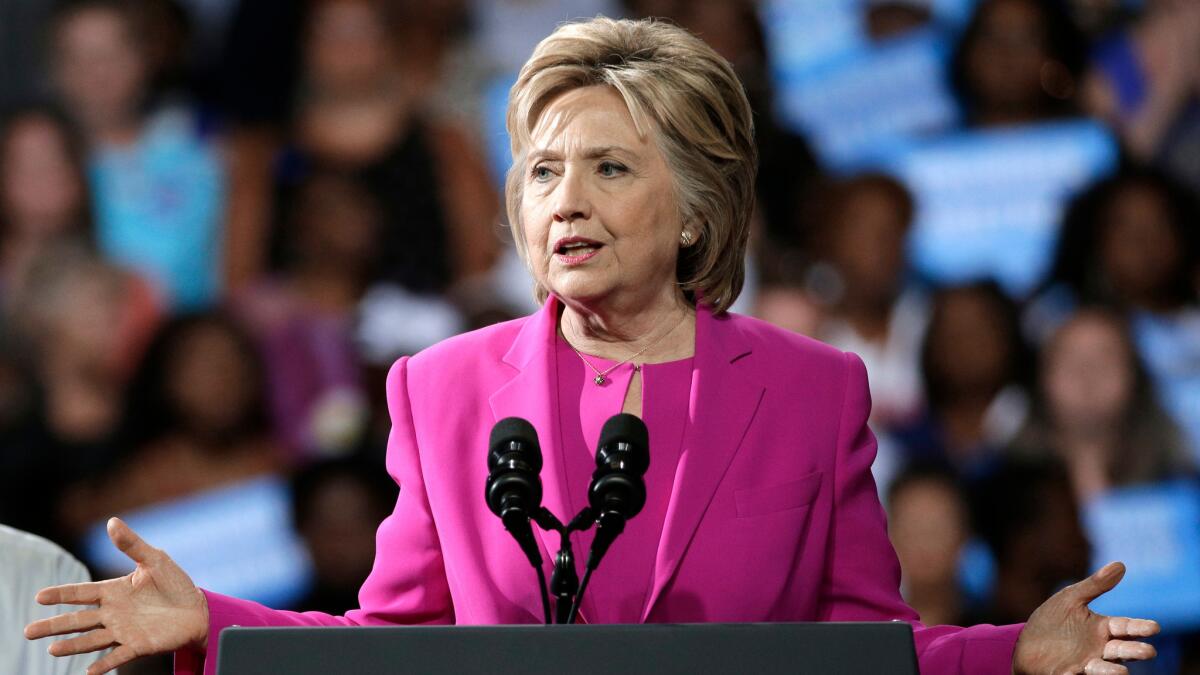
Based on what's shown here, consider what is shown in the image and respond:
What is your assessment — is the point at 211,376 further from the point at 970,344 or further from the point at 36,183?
the point at 970,344

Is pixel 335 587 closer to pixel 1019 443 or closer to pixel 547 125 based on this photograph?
pixel 1019 443

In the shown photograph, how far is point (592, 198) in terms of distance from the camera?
199cm

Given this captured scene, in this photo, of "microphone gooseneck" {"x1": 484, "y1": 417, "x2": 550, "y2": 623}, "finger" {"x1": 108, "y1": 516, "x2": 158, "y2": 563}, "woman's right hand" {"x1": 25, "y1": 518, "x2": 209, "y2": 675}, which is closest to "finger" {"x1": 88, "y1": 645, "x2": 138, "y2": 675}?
"woman's right hand" {"x1": 25, "y1": 518, "x2": 209, "y2": 675}

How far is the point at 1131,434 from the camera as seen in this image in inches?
171

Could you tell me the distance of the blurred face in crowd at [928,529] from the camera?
426 cm

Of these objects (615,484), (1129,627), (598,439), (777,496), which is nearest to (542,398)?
(598,439)

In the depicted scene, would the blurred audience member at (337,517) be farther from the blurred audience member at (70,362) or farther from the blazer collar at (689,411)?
the blazer collar at (689,411)

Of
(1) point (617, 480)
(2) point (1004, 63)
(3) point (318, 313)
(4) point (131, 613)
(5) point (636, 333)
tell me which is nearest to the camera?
(1) point (617, 480)

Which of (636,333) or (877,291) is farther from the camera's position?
(877,291)

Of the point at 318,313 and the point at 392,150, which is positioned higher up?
the point at 392,150

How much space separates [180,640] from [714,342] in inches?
32.2

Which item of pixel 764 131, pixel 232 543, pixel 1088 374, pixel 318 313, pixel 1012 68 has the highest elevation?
pixel 1012 68

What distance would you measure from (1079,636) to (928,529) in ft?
8.42

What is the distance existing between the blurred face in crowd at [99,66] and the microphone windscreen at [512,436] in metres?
3.17
